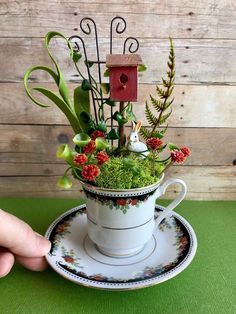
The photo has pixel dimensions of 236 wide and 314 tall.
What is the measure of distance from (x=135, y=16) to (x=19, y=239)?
45 centimetres

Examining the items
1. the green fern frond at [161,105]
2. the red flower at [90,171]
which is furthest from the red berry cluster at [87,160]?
the green fern frond at [161,105]

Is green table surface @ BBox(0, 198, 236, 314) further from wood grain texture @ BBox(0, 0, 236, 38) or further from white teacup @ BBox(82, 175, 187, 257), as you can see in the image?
wood grain texture @ BBox(0, 0, 236, 38)

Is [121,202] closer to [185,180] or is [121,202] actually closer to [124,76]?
[124,76]

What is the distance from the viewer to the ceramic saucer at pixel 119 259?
49cm

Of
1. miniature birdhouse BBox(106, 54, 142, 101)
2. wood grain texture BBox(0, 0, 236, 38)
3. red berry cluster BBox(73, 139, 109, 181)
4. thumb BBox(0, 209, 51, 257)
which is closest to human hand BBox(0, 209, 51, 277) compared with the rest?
thumb BBox(0, 209, 51, 257)

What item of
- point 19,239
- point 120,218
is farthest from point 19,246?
point 120,218

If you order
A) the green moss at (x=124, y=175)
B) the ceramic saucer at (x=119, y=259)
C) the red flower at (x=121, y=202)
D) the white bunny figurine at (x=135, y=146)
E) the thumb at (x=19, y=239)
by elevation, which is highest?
the white bunny figurine at (x=135, y=146)

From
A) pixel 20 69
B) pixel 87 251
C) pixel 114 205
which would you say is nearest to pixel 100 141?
pixel 114 205

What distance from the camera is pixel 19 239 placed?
517mm

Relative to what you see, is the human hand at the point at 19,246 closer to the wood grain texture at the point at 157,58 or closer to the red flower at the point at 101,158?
the red flower at the point at 101,158

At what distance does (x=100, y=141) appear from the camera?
50 centimetres

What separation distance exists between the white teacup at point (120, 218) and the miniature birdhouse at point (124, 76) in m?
0.14

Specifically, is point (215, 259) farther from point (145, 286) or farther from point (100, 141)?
point (100, 141)

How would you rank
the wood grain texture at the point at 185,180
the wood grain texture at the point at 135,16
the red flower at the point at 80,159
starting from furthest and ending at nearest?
1. the wood grain texture at the point at 185,180
2. the wood grain texture at the point at 135,16
3. the red flower at the point at 80,159
